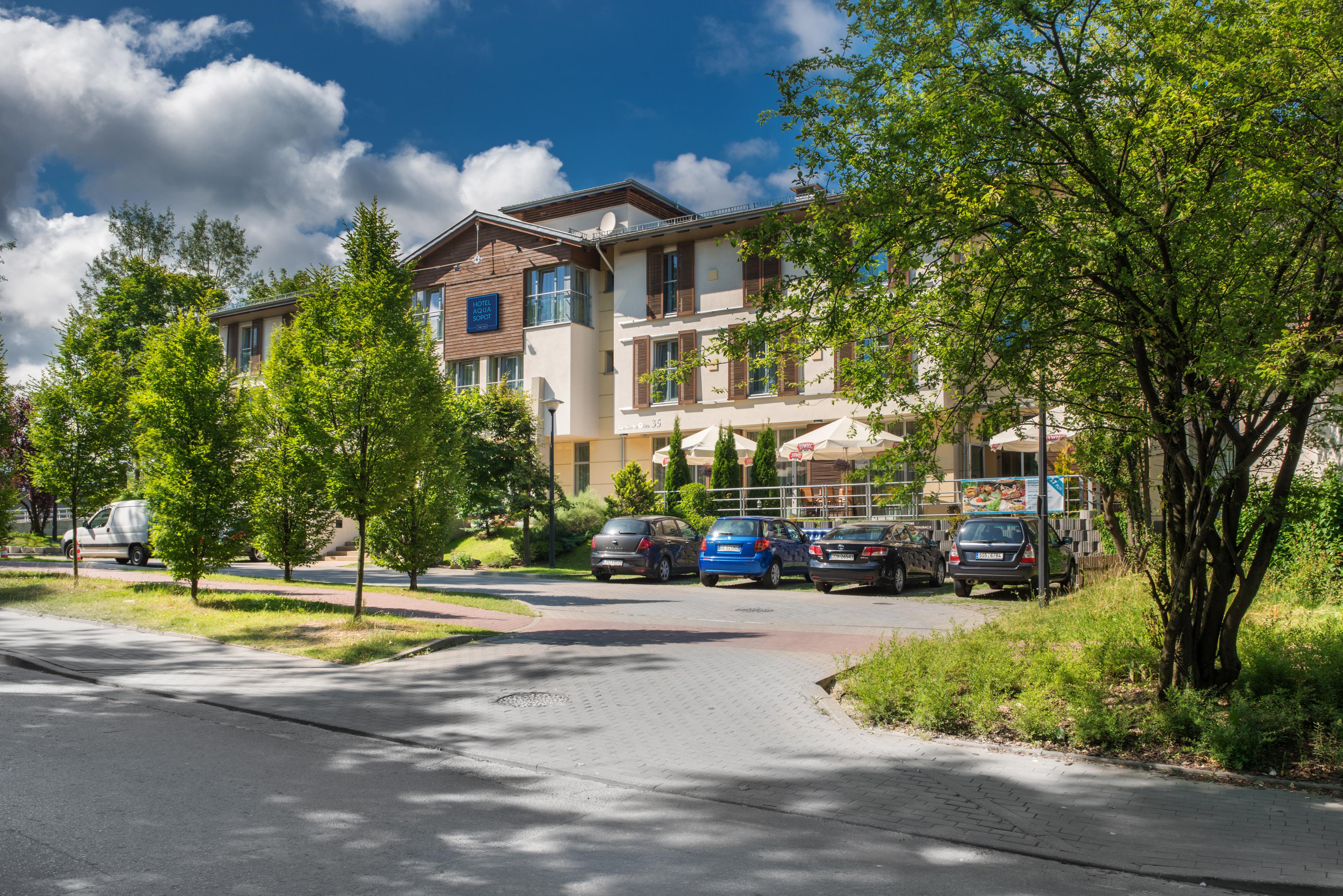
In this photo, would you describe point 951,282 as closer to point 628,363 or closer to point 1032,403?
point 1032,403

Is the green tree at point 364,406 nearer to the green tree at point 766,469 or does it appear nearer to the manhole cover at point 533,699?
the manhole cover at point 533,699

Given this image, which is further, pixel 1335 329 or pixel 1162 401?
pixel 1162 401

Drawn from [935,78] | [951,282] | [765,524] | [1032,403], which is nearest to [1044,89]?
[935,78]

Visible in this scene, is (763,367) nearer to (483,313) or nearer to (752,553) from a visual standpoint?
(752,553)

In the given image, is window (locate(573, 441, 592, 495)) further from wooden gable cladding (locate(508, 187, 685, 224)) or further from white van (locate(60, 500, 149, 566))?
white van (locate(60, 500, 149, 566))

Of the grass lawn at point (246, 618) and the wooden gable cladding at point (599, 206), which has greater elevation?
the wooden gable cladding at point (599, 206)

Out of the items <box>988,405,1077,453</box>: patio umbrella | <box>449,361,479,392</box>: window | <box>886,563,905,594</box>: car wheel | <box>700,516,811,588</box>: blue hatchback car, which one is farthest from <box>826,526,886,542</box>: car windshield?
<box>449,361,479,392</box>: window

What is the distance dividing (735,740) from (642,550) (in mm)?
15223

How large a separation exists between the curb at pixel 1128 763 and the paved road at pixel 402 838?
2041mm

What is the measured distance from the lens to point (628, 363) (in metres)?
36.3

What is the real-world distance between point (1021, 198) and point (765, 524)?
53.3 ft

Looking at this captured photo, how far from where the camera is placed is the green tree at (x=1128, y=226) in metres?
6.20

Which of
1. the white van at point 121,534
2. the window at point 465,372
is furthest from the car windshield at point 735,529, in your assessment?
the window at point 465,372

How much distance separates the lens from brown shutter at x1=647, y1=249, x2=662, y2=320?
35688 millimetres
